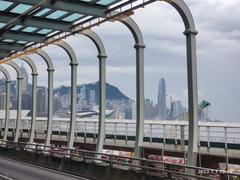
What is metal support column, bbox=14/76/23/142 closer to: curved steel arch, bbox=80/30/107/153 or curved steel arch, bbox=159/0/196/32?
curved steel arch, bbox=80/30/107/153

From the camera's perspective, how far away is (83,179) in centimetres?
1828

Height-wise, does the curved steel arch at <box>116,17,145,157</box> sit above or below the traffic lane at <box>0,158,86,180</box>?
above

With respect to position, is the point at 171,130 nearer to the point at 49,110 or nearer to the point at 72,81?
the point at 72,81

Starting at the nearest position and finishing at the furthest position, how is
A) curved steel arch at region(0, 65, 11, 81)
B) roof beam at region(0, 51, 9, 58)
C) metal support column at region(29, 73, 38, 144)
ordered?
1. metal support column at region(29, 73, 38, 144)
2. roof beam at region(0, 51, 9, 58)
3. curved steel arch at region(0, 65, 11, 81)

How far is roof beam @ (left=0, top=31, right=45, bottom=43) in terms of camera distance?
24.1m

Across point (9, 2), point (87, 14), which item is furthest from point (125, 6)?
point (9, 2)

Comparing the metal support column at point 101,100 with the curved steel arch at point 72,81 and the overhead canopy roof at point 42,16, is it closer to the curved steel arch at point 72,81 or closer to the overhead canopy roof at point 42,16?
the overhead canopy roof at point 42,16

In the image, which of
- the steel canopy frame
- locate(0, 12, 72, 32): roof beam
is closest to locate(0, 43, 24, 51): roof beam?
the steel canopy frame

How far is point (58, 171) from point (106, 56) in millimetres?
5854

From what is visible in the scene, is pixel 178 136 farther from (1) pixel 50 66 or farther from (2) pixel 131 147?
(1) pixel 50 66

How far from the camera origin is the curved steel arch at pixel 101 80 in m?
20.0

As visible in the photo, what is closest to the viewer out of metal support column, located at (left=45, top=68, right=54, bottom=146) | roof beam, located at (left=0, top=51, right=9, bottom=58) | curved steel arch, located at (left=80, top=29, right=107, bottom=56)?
curved steel arch, located at (left=80, top=29, right=107, bottom=56)

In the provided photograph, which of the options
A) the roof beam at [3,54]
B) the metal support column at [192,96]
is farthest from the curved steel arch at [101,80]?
the roof beam at [3,54]

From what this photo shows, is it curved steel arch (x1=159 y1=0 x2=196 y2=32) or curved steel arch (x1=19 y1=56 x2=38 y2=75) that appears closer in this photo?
curved steel arch (x1=159 y1=0 x2=196 y2=32)
